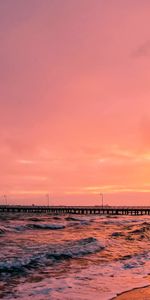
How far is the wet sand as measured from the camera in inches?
→ 452


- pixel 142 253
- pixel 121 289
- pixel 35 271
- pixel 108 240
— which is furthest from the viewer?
pixel 108 240

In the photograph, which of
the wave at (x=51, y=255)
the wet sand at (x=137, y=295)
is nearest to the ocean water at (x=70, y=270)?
the wave at (x=51, y=255)

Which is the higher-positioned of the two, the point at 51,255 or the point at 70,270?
the point at 51,255

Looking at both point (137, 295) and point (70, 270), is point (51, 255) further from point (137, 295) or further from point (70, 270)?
point (137, 295)

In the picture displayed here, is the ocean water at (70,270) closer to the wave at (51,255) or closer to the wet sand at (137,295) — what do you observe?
the wave at (51,255)

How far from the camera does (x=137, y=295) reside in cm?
1189

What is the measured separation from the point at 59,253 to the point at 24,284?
7.97 metres

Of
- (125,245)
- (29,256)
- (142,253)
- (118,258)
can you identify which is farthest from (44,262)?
(125,245)

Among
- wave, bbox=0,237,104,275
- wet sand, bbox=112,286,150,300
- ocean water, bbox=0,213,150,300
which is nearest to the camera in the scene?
wet sand, bbox=112,286,150,300

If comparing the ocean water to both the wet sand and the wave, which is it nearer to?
the wave

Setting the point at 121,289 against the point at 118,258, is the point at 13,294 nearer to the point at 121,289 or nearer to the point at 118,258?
the point at 121,289

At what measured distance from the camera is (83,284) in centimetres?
1428

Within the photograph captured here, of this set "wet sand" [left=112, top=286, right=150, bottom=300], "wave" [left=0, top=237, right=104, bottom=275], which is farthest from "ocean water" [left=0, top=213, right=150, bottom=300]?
"wet sand" [left=112, top=286, right=150, bottom=300]

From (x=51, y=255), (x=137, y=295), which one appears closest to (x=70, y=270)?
(x=51, y=255)
